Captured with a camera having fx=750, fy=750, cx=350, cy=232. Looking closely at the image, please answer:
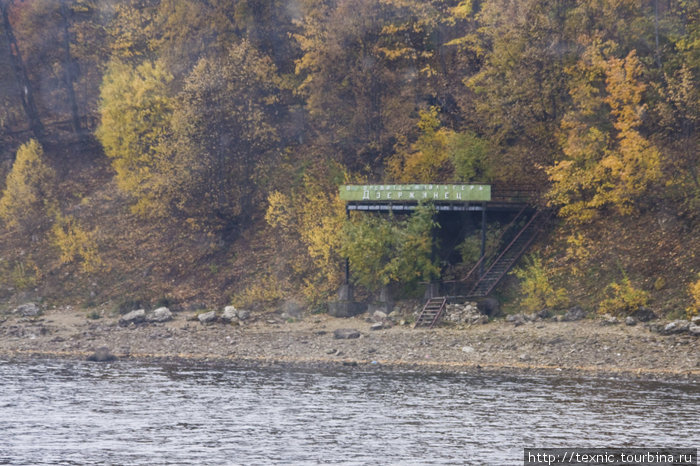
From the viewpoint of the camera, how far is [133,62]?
66188 mm

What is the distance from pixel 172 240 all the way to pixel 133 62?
19.0 metres

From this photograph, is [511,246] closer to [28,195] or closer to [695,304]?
[695,304]

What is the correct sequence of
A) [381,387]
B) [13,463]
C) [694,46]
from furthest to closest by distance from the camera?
[694,46] → [381,387] → [13,463]

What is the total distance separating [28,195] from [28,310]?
1400 cm

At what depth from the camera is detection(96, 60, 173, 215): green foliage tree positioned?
57.7m

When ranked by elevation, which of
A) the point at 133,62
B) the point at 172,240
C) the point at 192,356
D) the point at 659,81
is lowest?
the point at 192,356

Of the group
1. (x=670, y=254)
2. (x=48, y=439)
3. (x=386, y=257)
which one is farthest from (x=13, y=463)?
(x=670, y=254)

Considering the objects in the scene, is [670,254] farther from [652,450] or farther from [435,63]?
[435,63]

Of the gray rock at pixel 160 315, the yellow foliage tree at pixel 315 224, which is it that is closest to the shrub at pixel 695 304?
the yellow foliage tree at pixel 315 224

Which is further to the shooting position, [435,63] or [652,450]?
[435,63]

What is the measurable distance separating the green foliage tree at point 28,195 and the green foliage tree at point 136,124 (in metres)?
7.24

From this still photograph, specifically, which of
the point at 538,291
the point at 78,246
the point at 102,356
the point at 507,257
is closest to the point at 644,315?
the point at 538,291

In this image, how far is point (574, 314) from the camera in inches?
1464

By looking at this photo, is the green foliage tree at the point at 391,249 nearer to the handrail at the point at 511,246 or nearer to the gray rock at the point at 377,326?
the gray rock at the point at 377,326
